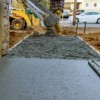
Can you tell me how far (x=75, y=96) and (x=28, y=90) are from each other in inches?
29.8

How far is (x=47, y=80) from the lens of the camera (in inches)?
239

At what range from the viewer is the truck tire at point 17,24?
22641 millimetres

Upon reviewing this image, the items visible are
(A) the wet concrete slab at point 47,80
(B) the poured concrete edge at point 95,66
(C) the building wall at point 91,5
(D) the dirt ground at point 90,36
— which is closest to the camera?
(A) the wet concrete slab at point 47,80

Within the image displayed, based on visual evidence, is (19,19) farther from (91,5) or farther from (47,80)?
(91,5)

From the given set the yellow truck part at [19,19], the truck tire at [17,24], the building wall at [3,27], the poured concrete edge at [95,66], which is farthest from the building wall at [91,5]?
the poured concrete edge at [95,66]

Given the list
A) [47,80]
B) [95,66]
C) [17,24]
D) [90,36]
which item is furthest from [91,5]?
[47,80]

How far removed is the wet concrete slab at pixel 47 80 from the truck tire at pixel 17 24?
14.6 m

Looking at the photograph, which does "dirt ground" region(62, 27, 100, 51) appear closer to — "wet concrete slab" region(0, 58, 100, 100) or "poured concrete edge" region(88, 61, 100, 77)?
"poured concrete edge" region(88, 61, 100, 77)

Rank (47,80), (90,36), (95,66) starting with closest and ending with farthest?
(47,80) → (95,66) → (90,36)

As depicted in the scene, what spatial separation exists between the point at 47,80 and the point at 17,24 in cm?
1703

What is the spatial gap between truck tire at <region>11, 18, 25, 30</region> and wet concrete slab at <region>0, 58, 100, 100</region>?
14574mm

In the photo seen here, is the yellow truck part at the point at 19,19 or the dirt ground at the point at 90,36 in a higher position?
the yellow truck part at the point at 19,19

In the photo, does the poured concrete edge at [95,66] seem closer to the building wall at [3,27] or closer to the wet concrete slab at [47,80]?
the wet concrete slab at [47,80]

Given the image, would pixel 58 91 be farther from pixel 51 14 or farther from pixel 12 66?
pixel 51 14
